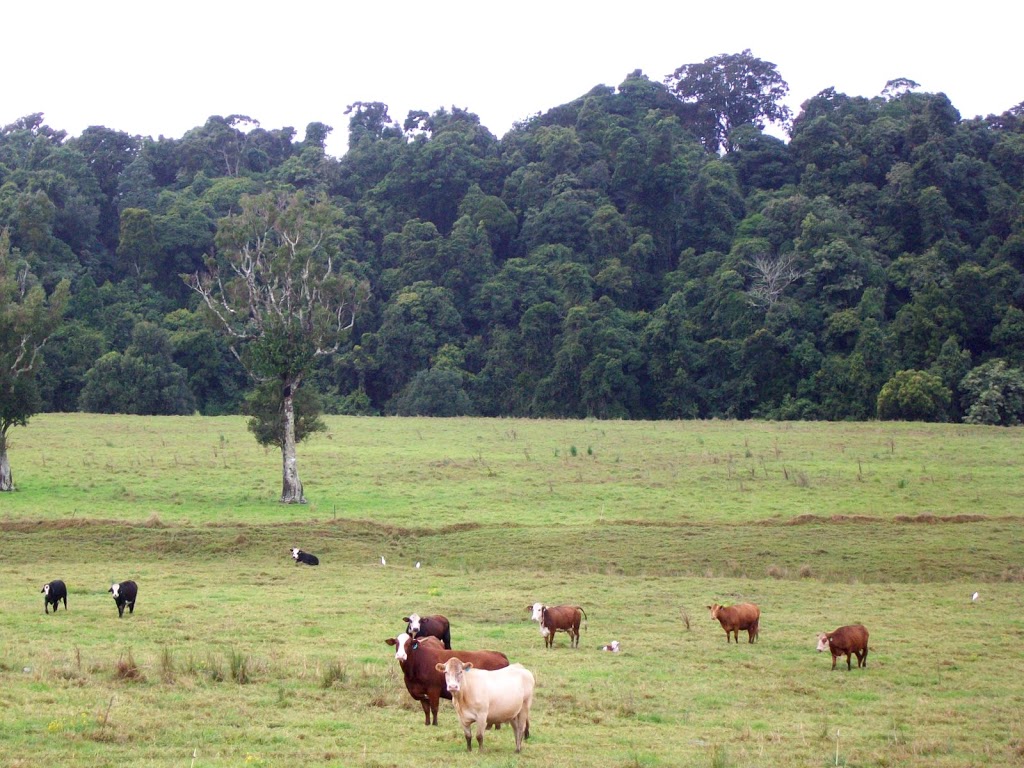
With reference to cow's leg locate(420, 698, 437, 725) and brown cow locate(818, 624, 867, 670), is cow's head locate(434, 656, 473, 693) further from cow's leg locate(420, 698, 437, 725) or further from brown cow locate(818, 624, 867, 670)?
brown cow locate(818, 624, 867, 670)

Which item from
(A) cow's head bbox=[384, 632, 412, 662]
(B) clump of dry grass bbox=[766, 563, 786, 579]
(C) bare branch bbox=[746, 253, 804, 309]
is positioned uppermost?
(C) bare branch bbox=[746, 253, 804, 309]

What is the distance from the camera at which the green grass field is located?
12195 mm

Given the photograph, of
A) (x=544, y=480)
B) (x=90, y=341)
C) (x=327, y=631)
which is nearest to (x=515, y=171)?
(x=90, y=341)

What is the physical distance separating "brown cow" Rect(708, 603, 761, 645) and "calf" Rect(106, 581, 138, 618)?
10.1m

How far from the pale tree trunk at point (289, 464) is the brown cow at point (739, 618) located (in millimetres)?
18731

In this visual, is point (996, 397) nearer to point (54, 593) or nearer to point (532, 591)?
point (532, 591)

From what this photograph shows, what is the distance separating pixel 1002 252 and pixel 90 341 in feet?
194

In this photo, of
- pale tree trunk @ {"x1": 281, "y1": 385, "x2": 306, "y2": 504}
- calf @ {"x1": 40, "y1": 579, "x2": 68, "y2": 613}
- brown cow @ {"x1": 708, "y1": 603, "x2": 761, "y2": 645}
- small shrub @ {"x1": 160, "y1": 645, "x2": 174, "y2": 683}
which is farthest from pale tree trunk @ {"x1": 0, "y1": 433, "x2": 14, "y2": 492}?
brown cow @ {"x1": 708, "y1": 603, "x2": 761, "y2": 645}

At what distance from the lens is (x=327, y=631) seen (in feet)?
60.4

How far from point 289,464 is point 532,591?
539 inches

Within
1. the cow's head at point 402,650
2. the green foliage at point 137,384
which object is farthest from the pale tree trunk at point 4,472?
the green foliage at point 137,384

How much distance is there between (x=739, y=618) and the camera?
18250 mm

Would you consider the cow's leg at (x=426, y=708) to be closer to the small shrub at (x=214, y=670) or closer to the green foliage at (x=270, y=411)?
the small shrub at (x=214, y=670)

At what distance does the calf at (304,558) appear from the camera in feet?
87.5
